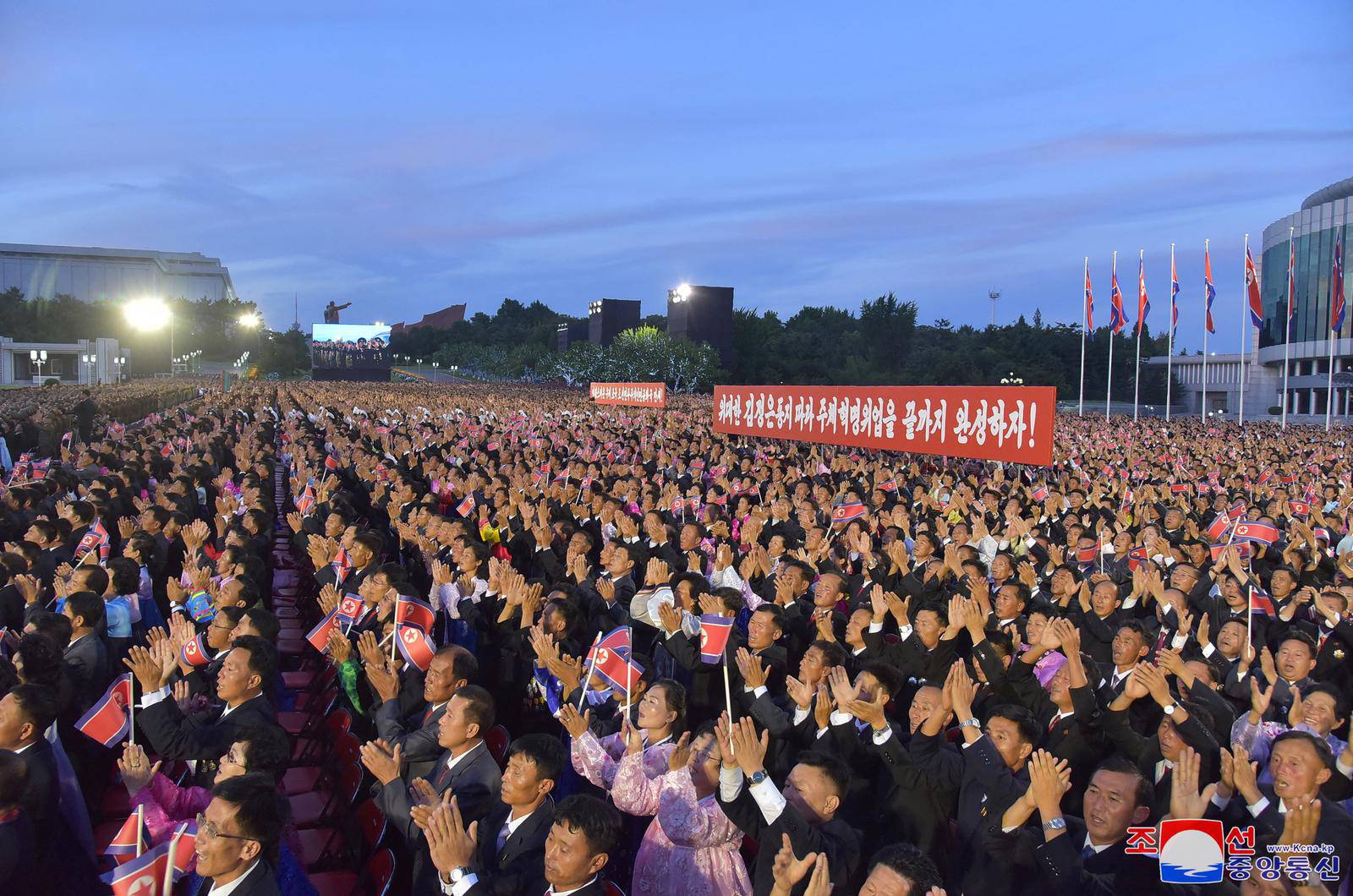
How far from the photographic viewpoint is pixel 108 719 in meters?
3.70

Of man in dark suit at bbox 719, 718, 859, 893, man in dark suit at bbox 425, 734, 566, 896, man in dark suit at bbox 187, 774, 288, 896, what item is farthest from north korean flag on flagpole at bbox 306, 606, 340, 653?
man in dark suit at bbox 719, 718, 859, 893

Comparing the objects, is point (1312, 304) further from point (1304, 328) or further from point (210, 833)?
point (210, 833)

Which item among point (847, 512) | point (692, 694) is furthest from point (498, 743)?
point (847, 512)

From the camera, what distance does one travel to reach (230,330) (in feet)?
301

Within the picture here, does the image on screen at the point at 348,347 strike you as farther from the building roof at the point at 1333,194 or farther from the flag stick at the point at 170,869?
the flag stick at the point at 170,869

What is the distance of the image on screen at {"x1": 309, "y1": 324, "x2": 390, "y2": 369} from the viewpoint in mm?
69812

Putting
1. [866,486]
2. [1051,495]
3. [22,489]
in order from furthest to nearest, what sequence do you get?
[866,486]
[1051,495]
[22,489]

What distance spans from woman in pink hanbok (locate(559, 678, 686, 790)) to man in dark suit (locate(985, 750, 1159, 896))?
1214 millimetres

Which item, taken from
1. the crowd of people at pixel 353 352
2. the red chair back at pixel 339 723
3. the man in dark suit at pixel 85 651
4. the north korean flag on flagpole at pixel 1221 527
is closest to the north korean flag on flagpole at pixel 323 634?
the red chair back at pixel 339 723

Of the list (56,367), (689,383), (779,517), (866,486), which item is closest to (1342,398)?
(689,383)

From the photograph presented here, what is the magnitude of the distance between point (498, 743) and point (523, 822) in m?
1.10

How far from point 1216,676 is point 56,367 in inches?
2963

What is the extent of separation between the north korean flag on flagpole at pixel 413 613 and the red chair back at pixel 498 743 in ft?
2.40

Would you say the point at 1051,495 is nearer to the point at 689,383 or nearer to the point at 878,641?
the point at 878,641
